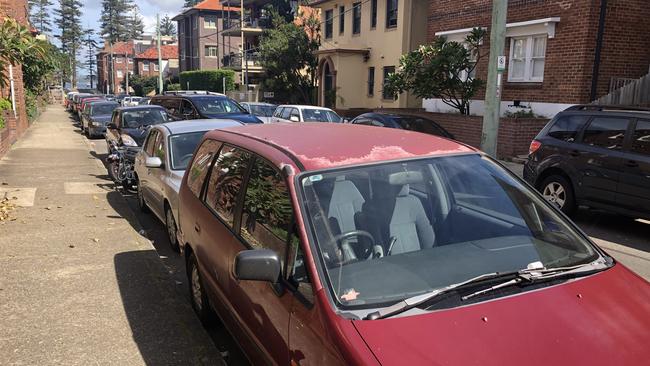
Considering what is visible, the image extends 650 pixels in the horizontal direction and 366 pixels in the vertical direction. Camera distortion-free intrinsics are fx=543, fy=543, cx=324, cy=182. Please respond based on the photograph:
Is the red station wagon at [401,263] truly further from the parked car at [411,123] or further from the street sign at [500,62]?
the parked car at [411,123]

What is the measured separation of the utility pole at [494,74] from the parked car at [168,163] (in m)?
5.84

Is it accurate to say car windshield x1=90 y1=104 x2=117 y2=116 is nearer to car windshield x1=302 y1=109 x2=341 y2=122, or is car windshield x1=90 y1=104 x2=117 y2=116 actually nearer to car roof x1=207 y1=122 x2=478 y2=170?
car windshield x1=302 y1=109 x2=341 y2=122

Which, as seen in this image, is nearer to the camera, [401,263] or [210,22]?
[401,263]

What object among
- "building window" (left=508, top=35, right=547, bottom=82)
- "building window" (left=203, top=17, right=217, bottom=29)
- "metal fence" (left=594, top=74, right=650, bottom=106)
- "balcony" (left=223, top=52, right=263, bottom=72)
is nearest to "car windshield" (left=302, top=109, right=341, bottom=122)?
"building window" (left=508, top=35, right=547, bottom=82)

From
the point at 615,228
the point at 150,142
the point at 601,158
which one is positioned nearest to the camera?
the point at 601,158

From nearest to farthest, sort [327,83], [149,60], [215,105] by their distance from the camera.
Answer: [215,105], [327,83], [149,60]

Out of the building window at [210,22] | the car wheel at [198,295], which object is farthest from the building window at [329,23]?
the building window at [210,22]

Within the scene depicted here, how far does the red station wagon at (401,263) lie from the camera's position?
7.08 feet

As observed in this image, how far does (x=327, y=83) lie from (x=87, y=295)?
27796mm

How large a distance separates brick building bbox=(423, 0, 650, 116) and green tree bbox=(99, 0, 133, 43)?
111 metres

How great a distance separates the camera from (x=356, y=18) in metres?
29.8

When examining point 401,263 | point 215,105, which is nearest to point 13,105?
point 215,105

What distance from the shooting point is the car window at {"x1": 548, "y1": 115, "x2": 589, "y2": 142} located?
8.38 meters

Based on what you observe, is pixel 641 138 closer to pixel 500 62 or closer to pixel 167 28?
A: pixel 500 62
